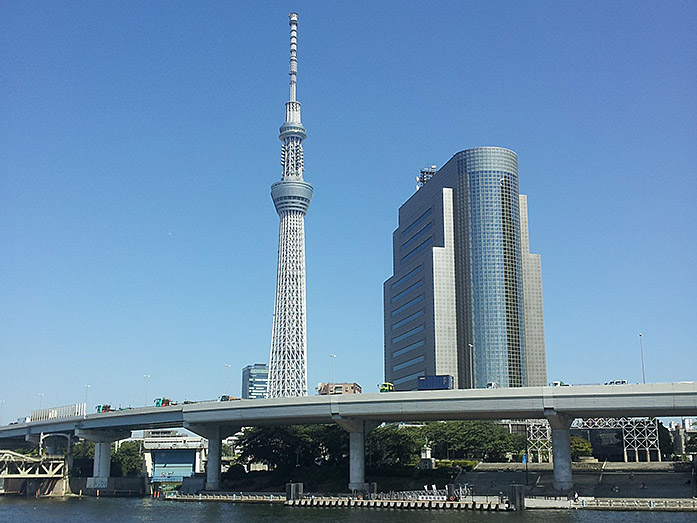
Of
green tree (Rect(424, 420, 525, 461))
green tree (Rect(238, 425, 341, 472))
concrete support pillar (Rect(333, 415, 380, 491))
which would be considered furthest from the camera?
green tree (Rect(424, 420, 525, 461))

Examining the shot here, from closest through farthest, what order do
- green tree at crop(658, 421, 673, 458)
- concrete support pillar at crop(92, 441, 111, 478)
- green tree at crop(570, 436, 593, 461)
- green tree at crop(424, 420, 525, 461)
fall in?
green tree at crop(424, 420, 525, 461), green tree at crop(570, 436, 593, 461), concrete support pillar at crop(92, 441, 111, 478), green tree at crop(658, 421, 673, 458)

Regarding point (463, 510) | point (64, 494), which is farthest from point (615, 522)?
point (64, 494)

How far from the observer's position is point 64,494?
483 ft

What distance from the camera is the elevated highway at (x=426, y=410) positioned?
93.6 m

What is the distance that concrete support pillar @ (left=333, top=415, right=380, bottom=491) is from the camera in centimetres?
11112

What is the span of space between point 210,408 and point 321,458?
78.5 ft

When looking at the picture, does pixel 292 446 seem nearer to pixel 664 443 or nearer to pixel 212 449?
pixel 212 449

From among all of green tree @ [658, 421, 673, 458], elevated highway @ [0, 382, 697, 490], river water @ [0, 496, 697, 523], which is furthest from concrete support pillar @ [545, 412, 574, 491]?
green tree @ [658, 421, 673, 458]

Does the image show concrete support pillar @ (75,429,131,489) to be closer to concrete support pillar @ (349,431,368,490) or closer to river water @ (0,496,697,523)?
river water @ (0,496,697,523)

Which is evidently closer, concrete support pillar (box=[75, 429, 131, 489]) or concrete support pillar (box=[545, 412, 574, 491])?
concrete support pillar (box=[545, 412, 574, 491])

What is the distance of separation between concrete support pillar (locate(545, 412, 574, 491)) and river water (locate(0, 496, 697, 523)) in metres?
12.5

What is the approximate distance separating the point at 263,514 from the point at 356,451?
24.0 metres

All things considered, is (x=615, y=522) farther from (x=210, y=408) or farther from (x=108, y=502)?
(x=108, y=502)

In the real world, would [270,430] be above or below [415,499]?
above
